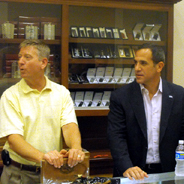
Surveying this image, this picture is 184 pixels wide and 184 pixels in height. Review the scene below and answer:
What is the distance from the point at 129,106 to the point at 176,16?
2.31 metres

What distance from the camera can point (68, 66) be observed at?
340cm

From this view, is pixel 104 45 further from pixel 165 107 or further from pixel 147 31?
pixel 165 107

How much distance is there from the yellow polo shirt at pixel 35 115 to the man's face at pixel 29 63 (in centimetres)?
7

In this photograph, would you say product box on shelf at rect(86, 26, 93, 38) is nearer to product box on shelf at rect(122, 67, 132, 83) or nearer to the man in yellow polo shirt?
product box on shelf at rect(122, 67, 132, 83)

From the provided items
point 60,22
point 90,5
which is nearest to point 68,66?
point 60,22

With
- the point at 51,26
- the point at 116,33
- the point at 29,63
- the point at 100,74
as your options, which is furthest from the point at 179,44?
the point at 29,63

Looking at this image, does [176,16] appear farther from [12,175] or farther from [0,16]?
[12,175]

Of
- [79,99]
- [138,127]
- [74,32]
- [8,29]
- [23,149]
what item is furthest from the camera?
[79,99]

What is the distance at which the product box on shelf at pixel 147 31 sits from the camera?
12.4ft

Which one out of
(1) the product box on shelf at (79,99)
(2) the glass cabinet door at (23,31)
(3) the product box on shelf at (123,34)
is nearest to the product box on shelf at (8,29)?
(2) the glass cabinet door at (23,31)

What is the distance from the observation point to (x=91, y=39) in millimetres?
3580

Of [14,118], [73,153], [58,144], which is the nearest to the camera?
[73,153]

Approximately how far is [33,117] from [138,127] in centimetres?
73

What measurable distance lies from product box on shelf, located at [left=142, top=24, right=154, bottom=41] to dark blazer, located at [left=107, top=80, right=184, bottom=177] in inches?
63.3
